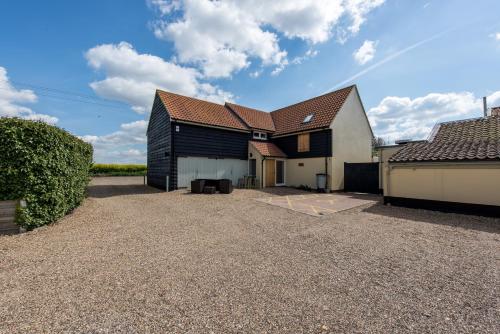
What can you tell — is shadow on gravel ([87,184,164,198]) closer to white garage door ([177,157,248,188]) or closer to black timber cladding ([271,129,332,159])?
white garage door ([177,157,248,188])

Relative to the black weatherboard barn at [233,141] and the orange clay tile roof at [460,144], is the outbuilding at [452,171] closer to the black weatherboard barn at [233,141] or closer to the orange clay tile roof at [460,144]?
the orange clay tile roof at [460,144]

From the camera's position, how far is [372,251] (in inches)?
202

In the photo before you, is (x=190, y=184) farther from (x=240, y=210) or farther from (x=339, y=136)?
(x=339, y=136)

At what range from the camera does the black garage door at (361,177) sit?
15555 mm

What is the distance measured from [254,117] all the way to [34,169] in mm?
18083

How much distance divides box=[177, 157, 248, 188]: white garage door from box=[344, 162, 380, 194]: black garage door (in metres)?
8.20

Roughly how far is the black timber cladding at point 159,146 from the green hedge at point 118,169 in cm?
1928

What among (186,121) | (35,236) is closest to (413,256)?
(35,236)

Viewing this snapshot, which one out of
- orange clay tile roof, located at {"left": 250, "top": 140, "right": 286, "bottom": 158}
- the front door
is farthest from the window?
the front door

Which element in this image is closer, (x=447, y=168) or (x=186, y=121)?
(x=447, y=168)

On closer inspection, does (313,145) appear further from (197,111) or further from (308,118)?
(197,111)

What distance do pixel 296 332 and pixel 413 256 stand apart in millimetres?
3773

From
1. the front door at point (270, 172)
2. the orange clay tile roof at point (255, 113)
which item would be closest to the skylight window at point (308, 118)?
the orange clay tile roof at point (255, 113)

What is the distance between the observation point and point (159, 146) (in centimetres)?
1816
